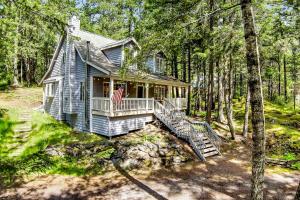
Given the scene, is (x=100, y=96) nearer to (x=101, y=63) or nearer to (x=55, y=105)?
(x=101, y=63)

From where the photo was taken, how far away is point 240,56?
1844 cm

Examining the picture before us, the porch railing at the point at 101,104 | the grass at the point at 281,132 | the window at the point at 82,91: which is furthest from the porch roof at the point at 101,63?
the grass at the point at 281,132

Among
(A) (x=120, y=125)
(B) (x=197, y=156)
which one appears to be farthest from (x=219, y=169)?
(A) (x=120, y=125)

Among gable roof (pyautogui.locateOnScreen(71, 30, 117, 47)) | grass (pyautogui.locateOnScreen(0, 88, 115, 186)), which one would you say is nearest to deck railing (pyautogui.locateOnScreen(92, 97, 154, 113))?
grass (pyautogui.locateOnScreen(0, 88, 115, 186))

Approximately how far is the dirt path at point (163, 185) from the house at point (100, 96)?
2.72 m

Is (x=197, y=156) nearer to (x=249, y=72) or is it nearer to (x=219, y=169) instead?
(x=219, y=169)

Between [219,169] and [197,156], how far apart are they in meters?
2.10

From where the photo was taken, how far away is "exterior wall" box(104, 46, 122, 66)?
18.3m

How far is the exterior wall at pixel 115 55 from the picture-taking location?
59.9ft

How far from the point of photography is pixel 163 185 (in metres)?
10.2

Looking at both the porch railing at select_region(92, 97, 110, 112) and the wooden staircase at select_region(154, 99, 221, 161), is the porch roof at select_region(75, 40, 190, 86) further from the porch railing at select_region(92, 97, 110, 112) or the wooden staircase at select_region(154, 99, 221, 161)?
the wooden staircase at select_region(154, 99, 221, 161)

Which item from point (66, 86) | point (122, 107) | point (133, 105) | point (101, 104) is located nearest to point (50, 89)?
point (66, 86)

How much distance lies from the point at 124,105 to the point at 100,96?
305cm

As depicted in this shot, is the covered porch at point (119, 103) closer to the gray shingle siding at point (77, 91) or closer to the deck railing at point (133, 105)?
the deck railing at point (133, 105)
